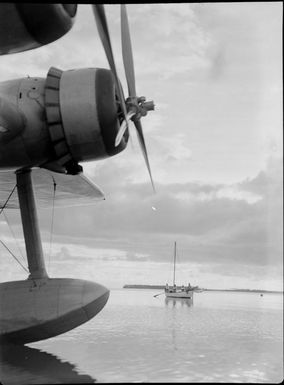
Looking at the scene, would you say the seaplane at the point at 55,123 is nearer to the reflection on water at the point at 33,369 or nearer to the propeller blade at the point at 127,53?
the propeller blade at the point at 127,53

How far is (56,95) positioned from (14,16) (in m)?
1.89

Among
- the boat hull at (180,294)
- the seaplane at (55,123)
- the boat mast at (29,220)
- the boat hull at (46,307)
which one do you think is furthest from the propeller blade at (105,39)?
the boat hull at (180,294)

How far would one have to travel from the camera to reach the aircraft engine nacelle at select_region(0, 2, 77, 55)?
7234 millimetres

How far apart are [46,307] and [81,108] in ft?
→ 15.3

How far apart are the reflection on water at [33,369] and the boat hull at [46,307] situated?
706 millimetres

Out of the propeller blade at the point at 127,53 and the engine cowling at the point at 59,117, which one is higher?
the propeller blade at the point at 127,53

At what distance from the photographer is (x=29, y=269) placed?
1171 cm

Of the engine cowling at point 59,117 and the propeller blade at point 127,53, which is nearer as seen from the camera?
the engine cowling at point 59,117

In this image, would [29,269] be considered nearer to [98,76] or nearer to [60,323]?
[60,323]

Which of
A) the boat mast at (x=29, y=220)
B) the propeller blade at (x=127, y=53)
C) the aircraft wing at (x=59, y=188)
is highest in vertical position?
the propeller blade at (x=127, y=53)

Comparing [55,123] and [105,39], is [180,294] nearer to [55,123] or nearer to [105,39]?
[55,123]

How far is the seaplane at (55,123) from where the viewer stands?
7609 millimetres

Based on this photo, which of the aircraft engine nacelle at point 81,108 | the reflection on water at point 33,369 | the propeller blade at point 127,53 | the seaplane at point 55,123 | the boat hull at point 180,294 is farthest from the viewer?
the boat hull at point 180,294

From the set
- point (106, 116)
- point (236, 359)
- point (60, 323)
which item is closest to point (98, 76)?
point (106, 116)
